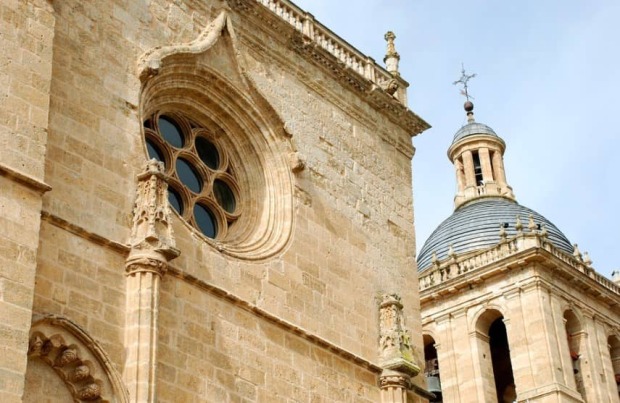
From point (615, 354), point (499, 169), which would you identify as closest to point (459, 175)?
point (499, 169)

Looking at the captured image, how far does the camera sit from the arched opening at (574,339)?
985 inches

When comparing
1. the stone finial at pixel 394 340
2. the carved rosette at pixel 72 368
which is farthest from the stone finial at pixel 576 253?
the carved rosette at pixel 72 368

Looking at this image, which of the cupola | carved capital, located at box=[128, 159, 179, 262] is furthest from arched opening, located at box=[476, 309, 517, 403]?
carved capital, located at box=[128, 159, 179, 262]

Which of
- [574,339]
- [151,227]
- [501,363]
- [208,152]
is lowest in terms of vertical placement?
[151,227]

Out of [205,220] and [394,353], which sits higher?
[205,220]

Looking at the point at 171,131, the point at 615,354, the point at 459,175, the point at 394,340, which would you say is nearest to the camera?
the point at 171,131

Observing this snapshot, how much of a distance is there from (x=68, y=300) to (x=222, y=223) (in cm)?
317

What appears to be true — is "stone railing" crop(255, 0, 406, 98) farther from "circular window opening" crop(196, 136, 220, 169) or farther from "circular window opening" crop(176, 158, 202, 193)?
"circular window opening" crop(176, 158, 202, 193)

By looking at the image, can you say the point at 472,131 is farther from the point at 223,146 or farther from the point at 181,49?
the point at 181,49

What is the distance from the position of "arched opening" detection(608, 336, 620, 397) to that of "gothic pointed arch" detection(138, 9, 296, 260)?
15.4 meters

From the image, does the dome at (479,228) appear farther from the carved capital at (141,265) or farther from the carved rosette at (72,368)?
the carved rosette at (72,368)

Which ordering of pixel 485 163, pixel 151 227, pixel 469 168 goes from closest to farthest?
pixel 151 227 → pixel 485 163 → pixel 469 168

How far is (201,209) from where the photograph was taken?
12516 millimetres

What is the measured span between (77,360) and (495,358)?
1932 centimetres
